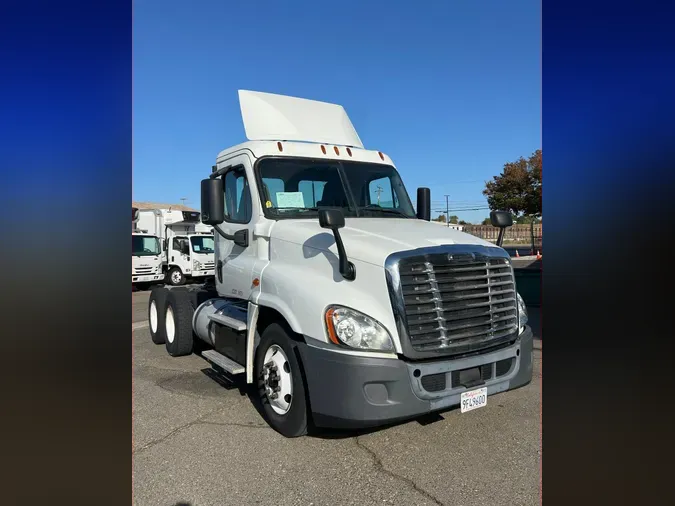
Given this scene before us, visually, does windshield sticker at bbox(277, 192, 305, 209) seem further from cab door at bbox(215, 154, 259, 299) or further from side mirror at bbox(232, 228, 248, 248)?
side mirror at bbox(232, 228, 248, 248)

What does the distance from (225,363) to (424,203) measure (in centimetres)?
302

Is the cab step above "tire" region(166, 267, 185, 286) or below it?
below

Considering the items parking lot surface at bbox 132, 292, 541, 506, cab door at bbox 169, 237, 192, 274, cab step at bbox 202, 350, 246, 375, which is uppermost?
cab door at bbox 169, 237, 192, 274

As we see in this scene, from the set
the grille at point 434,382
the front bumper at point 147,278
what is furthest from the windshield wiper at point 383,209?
the front bumper at point 147,278

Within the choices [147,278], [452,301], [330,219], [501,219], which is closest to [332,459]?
[452,301]

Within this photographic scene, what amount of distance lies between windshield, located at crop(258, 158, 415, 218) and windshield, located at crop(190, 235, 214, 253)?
1379cm

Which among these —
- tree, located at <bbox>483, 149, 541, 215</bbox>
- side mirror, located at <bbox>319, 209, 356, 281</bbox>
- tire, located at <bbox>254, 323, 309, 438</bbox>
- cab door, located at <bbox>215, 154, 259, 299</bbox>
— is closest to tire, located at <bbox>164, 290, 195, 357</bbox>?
cab door, located at <bbox>215, 154, 259, 299</bbox>

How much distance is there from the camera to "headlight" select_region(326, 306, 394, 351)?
3312mm

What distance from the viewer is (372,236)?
3.92m

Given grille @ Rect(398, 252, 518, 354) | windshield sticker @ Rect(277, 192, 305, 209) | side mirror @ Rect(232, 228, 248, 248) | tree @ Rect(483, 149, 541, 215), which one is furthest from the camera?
tree @ Rect(483, 149, 541, 215)

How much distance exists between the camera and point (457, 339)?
354 centimetres

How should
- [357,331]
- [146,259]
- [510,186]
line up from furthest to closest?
[510,186] → [146,259] → [357,331]

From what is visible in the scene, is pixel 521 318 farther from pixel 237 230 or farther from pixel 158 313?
pixel 158 313
